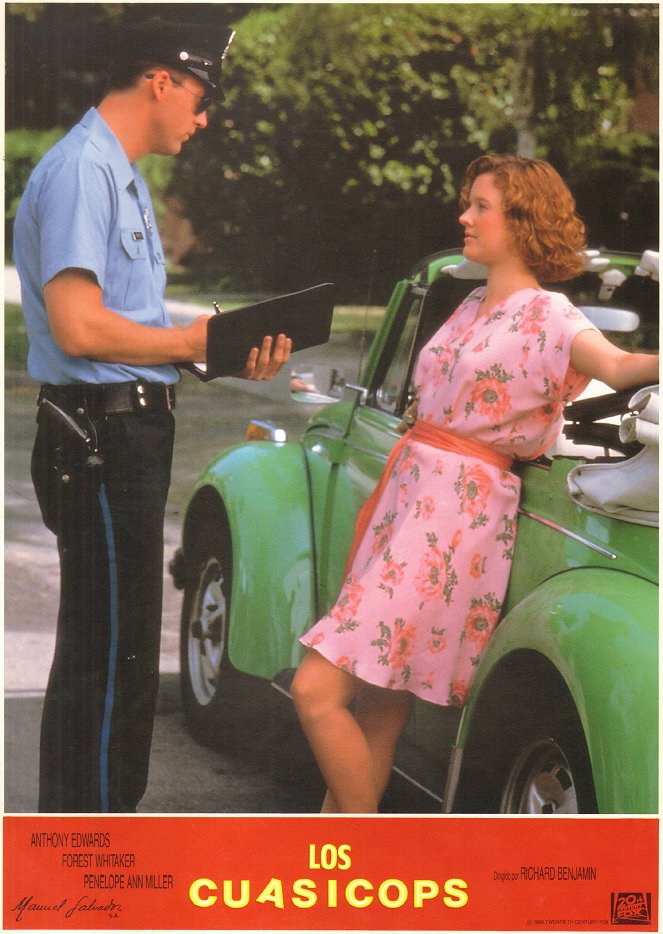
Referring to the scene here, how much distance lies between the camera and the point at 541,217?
2799mm

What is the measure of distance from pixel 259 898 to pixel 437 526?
1.12 m

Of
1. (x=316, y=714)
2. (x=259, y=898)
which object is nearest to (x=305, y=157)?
(x=316, y=714)

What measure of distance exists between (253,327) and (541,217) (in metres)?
0.74

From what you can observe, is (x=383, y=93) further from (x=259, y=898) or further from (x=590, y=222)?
(x=259, y=898)

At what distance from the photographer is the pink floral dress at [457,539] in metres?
2.72

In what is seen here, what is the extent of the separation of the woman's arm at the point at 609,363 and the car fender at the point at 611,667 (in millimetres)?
407

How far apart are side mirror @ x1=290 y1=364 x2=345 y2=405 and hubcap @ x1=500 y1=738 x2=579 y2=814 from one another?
1.51 metres

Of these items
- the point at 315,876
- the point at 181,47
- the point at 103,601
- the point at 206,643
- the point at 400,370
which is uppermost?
the point at 181,47

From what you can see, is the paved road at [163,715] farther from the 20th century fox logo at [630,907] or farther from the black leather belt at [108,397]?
the 20th century fox logo at [630,907]

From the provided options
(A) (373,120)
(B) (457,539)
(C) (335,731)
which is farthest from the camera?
(A) (373,120)

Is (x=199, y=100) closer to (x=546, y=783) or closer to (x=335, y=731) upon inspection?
(x=335, y=731)

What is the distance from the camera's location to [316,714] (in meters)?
2.86
